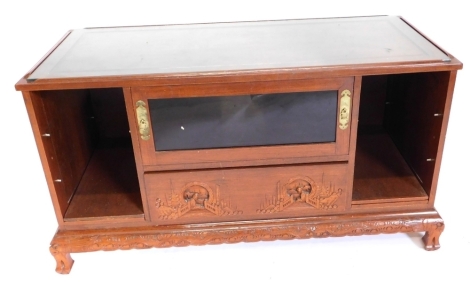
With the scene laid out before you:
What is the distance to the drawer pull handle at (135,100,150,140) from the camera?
3.83 feet

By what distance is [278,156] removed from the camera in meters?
1.25

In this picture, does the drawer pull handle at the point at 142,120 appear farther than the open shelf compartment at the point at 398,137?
No

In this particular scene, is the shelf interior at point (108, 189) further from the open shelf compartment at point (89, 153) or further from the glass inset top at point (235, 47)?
the glass inset top at point (235, 47)

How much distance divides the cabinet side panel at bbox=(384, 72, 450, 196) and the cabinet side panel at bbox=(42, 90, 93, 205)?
3.18 feet

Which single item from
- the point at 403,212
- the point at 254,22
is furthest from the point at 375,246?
the point at 254,22

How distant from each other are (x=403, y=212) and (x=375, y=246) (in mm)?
131

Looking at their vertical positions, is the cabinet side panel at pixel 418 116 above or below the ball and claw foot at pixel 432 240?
above

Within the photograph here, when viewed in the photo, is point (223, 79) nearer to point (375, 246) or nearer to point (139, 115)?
Result: point (139, 115)

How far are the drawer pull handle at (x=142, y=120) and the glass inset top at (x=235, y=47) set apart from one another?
8cm

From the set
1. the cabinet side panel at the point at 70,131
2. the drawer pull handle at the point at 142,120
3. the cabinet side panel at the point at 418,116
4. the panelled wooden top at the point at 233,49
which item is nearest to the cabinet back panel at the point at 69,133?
the cabinet side panel at the point at 70,131

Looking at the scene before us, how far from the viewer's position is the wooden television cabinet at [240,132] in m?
1.16

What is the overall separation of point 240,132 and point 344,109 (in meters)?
0.26


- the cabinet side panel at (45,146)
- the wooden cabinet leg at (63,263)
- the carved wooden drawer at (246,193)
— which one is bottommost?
the wooden cabinet leg at (63,263)

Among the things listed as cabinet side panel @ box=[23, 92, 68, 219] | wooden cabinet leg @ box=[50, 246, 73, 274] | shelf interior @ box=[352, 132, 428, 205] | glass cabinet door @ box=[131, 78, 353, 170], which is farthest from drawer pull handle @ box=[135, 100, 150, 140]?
shelf interior @ box=[352, 132, 428, 205]
